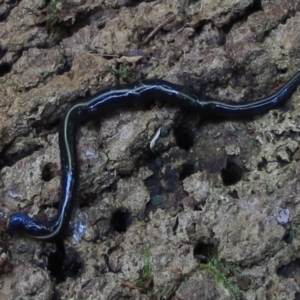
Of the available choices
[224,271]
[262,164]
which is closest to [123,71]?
[262,164]

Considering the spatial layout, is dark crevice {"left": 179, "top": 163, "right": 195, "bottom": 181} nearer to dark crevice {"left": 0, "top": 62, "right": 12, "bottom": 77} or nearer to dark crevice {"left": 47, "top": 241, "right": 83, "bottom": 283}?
dark crevice {"left": 47, "top": 241, "right": 83, "bottom": 283}

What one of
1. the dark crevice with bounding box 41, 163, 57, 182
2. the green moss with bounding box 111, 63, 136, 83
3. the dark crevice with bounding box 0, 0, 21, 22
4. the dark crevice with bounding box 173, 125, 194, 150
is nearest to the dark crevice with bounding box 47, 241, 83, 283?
the dark crevice with bounding box 41, 163, 57, 182

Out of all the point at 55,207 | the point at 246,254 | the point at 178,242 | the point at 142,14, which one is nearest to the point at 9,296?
the point at 55,207

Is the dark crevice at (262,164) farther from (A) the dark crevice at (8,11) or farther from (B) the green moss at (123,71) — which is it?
(A) the dark crevice at (8,11)

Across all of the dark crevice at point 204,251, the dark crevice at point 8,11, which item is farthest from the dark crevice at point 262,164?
the dark crevice at point 8,11

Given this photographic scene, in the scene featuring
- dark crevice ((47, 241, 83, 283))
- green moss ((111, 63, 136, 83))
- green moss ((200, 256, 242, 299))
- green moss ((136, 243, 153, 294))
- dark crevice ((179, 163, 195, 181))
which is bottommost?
green moss ((200, 256, 242, 299))

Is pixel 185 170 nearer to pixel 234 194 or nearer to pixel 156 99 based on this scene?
pixel 234 194

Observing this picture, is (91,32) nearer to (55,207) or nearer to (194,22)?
(194,22)
